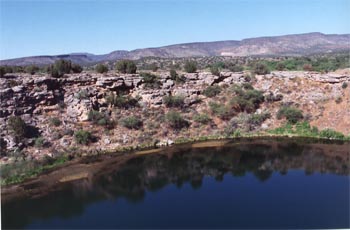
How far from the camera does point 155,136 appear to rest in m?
32.4

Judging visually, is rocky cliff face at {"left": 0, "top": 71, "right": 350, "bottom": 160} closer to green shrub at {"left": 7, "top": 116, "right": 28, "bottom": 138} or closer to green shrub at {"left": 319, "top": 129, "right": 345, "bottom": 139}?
green shrub at {"left": 7, "top": 116, "right": 28, "bottom": 138}

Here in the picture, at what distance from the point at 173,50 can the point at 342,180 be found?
3979 inches

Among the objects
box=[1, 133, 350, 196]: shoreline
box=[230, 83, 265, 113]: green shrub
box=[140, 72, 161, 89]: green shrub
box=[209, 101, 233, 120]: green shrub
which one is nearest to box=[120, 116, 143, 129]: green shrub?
box=[1, 133, 350, 196]: shoreline

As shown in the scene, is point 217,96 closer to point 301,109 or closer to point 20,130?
point 301,109

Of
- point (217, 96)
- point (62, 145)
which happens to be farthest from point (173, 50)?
point (62, 145)

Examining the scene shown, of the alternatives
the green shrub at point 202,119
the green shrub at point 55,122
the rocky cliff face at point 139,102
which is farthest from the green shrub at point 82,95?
the green shrub at point 202,119

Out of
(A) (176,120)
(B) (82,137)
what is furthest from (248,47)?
(B) (82,137)

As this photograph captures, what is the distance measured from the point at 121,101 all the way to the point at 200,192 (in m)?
15.5

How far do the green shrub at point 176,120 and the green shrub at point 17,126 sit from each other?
11.1 m

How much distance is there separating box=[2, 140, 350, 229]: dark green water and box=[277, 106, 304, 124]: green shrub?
4194mm

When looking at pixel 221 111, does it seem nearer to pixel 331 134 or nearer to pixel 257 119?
pixel 257 119

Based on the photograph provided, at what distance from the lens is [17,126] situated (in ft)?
95.6

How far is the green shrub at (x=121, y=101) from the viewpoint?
35062mm

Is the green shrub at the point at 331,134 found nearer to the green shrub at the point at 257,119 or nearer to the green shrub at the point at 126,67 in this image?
the green shrub at the point at 257,119
